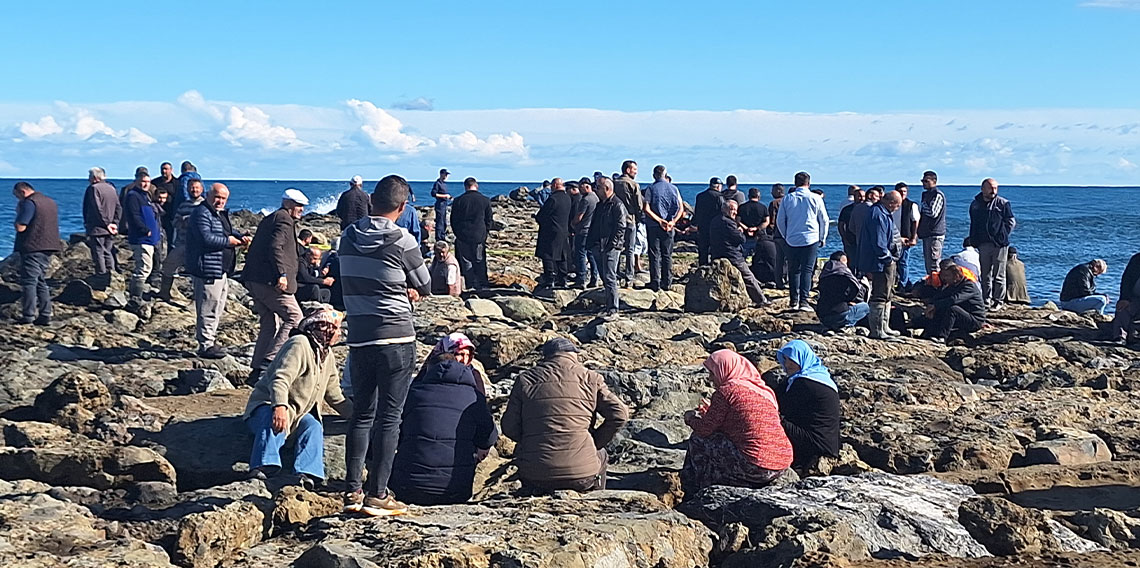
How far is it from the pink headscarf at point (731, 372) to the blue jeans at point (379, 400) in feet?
6.91

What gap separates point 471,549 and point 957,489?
3.50 m

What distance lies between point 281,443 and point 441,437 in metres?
1.49

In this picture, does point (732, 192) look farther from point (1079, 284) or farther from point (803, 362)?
point (803, 362)

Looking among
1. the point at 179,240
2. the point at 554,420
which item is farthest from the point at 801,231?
the point at 554,420

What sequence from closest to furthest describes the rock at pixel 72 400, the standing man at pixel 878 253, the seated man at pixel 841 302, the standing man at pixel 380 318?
the standing man at pixel 380 318 → the rock at pixel 72 400 → the seated man at pixel 841 302 → the standing man at pixel 878 253

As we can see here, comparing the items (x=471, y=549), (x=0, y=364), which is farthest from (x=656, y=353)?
(x=471, y=549)

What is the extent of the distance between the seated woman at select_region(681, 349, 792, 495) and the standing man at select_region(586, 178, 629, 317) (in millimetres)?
7399

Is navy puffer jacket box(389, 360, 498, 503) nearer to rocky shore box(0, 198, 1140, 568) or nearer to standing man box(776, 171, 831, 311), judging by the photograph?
rocky shore box(0, 198, 1140, 568)

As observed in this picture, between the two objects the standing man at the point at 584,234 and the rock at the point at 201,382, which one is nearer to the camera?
the rock at the point at 201,382

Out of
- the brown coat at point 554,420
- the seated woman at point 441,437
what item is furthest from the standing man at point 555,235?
the seated woman at point 441,437

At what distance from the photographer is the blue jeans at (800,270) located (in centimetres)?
1667

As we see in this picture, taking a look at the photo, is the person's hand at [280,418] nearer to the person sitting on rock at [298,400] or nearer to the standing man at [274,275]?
the person sitting on rock at [298,400]

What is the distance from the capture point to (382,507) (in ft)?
22.6

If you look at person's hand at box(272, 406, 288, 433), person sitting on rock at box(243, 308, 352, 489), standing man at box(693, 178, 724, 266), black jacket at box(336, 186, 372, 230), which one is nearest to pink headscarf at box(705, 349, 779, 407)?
person sitting on rock at box(243, 308, 352, 489)
